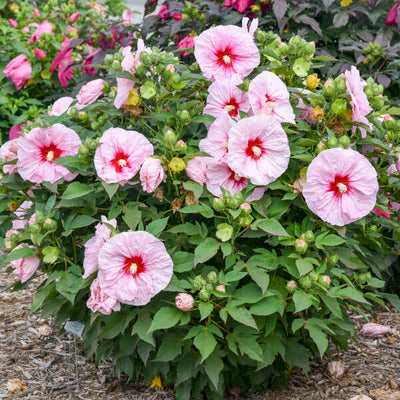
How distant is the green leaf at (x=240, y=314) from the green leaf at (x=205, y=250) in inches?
7.0

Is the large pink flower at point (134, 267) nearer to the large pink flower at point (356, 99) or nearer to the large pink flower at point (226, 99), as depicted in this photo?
the large pink flower at point (226, 99)

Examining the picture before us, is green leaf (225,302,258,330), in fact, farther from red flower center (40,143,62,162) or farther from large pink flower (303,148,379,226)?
red flower center (40,143,62,162)

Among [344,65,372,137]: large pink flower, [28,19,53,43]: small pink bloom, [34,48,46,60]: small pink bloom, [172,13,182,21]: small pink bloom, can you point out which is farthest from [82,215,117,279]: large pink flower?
[28,19,53,43]: small pink bloom

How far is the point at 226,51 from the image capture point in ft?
7.01

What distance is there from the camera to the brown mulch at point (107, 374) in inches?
95.8

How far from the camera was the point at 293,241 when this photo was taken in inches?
76.5

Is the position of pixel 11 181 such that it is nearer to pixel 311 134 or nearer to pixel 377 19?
pixel 311 134

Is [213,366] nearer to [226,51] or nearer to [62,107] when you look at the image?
[226,51]

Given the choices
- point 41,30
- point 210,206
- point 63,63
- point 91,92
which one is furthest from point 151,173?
point 41,30

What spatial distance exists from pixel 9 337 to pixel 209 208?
65.0 inches

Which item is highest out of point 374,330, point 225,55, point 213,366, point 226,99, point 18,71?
point 225,55

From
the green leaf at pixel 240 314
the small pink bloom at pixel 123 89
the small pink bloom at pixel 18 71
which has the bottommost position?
the small pink bloom at pixel 18 71

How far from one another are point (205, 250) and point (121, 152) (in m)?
0.45

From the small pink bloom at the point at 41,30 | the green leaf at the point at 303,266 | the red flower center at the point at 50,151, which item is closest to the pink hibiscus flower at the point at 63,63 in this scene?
the small pink bloom at the point at 41,30
